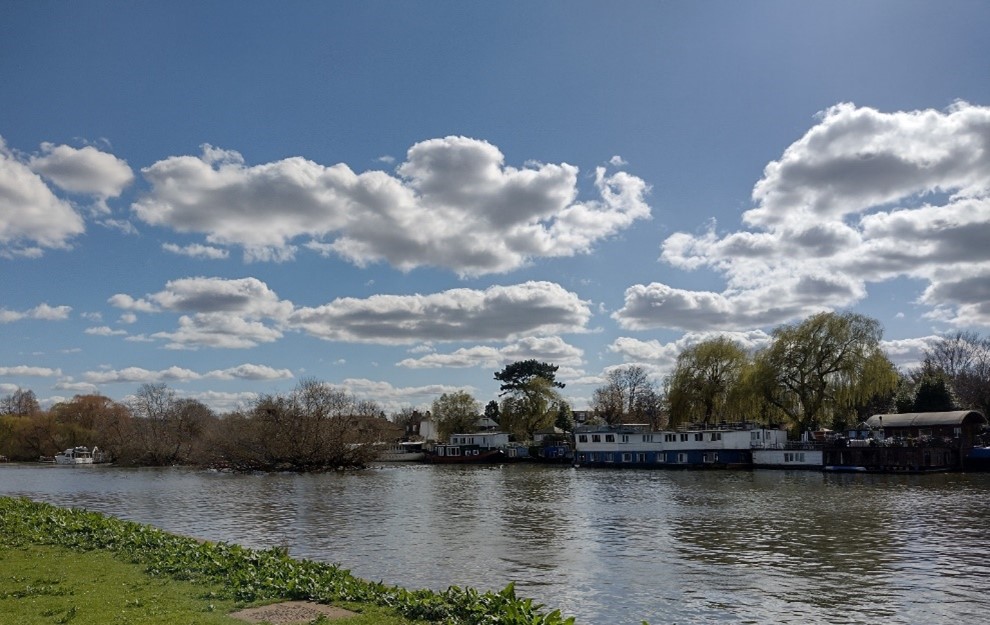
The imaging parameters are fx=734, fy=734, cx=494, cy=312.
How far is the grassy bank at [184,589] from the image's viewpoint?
506 inches

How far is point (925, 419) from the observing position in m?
75.5

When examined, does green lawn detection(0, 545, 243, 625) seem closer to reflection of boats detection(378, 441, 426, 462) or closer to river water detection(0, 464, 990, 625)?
river water detection(0, 464, 990, 625)

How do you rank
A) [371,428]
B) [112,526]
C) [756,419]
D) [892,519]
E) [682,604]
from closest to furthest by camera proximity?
[682,604] → [112,526] → [892,519] → [756,419] → [371,428]

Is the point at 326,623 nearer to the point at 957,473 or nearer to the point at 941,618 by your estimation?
the point at 941,618

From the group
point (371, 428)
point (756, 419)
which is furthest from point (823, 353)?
point (371, 428)

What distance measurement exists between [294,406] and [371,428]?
34.5 ft

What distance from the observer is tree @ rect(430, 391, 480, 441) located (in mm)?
133250

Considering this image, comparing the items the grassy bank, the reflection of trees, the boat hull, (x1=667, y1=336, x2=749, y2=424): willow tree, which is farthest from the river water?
the boat hull

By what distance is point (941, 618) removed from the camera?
18328mm

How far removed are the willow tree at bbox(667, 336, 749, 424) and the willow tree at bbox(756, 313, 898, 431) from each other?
245 inches

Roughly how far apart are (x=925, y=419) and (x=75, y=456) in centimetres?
12865

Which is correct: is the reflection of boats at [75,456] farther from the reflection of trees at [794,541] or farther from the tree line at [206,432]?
the reflection of trees at [794,541]

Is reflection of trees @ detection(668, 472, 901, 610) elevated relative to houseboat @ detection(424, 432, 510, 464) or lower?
elevated

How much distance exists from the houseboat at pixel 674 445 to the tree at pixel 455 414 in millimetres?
36763
